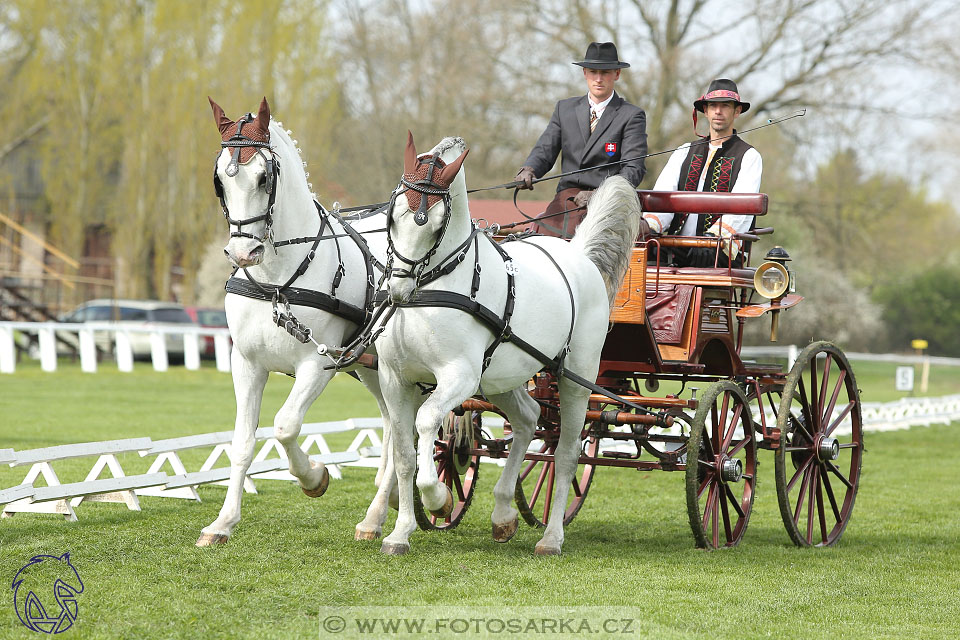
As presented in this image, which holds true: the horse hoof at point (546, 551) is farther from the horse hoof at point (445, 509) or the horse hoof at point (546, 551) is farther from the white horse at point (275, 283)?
the white horse at point (275, 283)

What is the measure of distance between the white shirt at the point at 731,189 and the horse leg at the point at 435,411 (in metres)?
2.21

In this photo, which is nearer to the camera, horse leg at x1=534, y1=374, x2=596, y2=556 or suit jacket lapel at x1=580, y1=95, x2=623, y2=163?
horse leg at x1=534, y1=374, x2=596, y2=556

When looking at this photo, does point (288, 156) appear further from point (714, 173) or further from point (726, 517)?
point (726, 517)

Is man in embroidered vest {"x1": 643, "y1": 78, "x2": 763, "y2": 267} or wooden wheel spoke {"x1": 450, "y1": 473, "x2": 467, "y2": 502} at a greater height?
man in embroidered vest {"x1": 643, "y1": 78, "x2": 763, "y2": 267}

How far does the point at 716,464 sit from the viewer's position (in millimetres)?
6234

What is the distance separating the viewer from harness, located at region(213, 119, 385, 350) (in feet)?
17.2

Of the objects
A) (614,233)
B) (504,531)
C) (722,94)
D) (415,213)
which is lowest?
(504,531)

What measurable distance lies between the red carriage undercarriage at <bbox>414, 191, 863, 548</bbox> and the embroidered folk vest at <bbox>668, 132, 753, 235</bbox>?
13.6 inches

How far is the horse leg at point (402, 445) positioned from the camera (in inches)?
213

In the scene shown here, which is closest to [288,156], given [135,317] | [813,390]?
[813,390]

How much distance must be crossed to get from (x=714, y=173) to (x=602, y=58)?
106 centimetres

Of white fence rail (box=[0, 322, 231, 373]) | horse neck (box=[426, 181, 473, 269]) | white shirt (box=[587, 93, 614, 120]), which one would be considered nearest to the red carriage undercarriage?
white shirt (box=[587, 93, 614, 120])

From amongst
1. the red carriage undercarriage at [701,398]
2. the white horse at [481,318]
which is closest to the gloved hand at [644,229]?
the red carriage undercarriage at [701,398]

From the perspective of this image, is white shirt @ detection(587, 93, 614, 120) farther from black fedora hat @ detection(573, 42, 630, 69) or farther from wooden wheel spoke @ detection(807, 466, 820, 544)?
wooden wheel spoke @ detection(807, 466, 820, 544)
